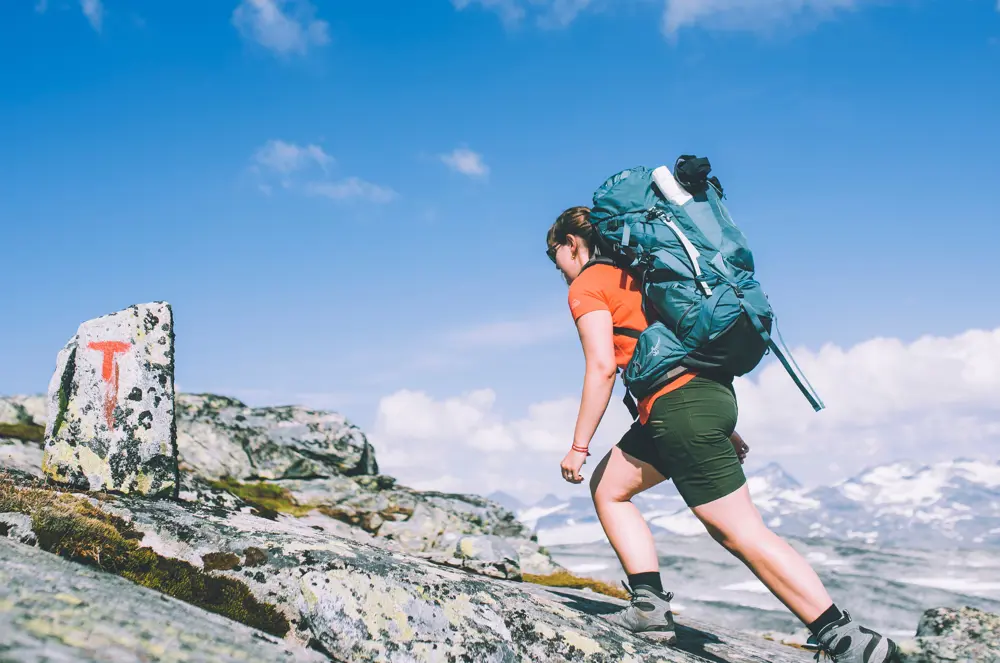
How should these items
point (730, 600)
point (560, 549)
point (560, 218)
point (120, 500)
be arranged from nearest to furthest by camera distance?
point (560, 218), point (120, 500), point (730, 600), point (560, 549)

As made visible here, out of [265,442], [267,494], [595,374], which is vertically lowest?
[267,494]

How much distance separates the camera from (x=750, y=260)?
19.4 ft

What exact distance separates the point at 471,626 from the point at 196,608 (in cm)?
206

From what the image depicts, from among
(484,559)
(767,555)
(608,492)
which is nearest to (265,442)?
(484,559)

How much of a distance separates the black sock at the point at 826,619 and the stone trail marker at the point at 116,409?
7392mm

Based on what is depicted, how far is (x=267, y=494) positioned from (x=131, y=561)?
11994mm

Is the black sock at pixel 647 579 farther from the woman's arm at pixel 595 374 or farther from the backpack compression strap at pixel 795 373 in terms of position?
the backpack compression strap at pixel 795 373

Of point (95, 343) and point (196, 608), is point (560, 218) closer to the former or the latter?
point (196, 608)

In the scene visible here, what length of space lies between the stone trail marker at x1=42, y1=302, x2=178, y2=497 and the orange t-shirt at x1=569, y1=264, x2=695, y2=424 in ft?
19.2

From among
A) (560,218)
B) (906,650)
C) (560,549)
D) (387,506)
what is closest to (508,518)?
Result: (387,506)

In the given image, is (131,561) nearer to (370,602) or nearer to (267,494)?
(370,602)

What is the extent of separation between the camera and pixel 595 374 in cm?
603

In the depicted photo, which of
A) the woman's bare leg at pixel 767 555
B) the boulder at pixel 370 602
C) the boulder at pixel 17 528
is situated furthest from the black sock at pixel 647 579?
the boulder at pixel 17 528

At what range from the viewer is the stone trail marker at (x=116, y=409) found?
8.55 m
